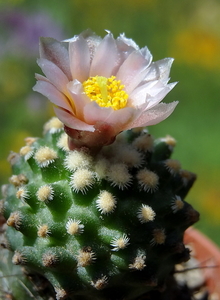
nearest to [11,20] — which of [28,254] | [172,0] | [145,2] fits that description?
[145,2]

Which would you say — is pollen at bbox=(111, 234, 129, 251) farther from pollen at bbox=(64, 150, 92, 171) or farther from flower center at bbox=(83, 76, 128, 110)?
flower center at bbox=(83, 76, 128, 110)

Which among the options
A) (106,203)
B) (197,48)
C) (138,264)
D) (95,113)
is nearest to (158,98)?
(95,113)

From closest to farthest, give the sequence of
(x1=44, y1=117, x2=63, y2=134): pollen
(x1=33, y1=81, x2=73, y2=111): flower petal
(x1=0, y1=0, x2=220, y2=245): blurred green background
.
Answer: (x1=33, y1=81, x2=73, y2=111): flower petal
(x1=44, y1=117, x2=63, y2=134): pollen
(x1=0, y1=0, x2=220, y2=245): blurred green background

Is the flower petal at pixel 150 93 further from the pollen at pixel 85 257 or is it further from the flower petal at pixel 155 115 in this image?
the pollen at pixel 85 257

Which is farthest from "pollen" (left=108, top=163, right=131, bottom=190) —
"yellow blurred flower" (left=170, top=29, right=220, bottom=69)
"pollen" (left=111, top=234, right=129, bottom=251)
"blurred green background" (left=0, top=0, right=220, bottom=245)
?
"yellow blurred flower" (left=170, top=29, right=220, bottom=69)

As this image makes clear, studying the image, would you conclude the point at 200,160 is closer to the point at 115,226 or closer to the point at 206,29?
the point at 206,29

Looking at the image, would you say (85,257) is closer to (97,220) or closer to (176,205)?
(97,220)

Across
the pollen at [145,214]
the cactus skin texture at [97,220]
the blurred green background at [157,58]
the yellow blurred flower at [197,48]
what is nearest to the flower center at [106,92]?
the cactus skin texture at [97,220]
